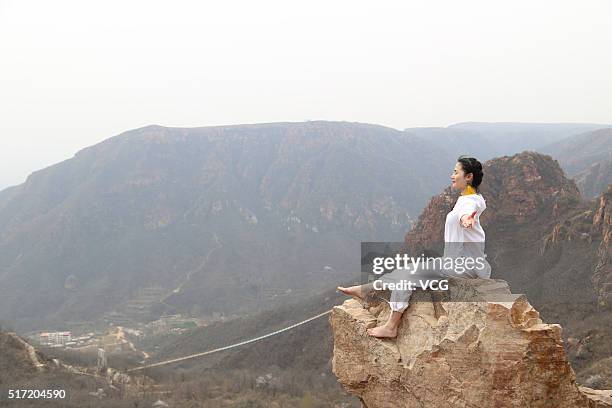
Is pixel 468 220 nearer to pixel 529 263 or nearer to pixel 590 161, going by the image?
pixel 529 263

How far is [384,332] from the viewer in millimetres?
8289

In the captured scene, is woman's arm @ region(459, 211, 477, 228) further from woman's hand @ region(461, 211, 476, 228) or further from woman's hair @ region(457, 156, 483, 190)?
woman's hair @ region(457, 156, 483, 190)

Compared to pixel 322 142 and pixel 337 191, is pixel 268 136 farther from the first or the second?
pixel 337 191

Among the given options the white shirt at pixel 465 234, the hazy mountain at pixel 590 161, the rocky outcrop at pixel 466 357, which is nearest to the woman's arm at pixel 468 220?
the white shirt at pixel 465 234

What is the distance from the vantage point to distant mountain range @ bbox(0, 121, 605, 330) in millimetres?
117000

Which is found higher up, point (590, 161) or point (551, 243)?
point (590, 161)

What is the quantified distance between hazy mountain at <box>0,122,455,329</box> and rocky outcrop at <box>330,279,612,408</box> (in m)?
95.1

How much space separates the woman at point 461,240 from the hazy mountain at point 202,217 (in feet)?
314

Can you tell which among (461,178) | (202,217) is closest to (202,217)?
(202,217)

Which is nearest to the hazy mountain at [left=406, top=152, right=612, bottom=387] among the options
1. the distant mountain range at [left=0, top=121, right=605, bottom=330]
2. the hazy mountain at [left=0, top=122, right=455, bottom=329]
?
the distant mountain range at [left=0, top=121, right=605, bottom=330]

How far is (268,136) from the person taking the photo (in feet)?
631

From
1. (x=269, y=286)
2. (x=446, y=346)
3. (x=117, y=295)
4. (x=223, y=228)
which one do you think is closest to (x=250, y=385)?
(x=446, y=346)

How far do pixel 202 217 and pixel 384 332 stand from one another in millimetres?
149008

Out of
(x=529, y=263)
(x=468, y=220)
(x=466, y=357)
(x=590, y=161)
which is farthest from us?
(x=590, y=161)
